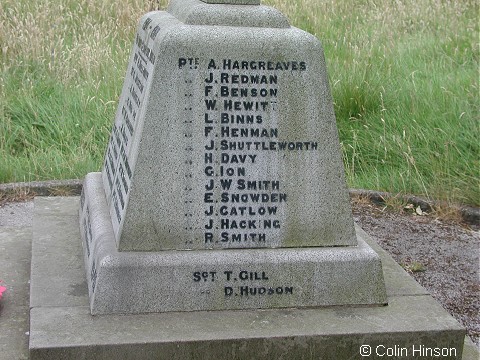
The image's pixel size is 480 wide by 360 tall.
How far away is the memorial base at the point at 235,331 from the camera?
3502 mm

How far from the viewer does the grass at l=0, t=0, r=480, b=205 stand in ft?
21.1

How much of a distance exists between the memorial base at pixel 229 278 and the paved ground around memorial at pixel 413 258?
1.27 feet

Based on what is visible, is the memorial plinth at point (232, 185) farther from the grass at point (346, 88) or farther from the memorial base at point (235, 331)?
the grass at point (346, 88)

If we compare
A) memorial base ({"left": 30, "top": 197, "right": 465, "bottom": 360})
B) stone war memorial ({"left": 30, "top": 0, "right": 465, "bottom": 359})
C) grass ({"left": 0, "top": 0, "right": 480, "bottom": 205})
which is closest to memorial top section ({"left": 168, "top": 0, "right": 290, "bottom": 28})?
stone war memorial ({"left": 30, "top": 0, "right": 465, "bottom": 359})

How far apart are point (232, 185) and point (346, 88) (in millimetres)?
3527

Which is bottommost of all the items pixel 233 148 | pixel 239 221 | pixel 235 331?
pixel 235 331

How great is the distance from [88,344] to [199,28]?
1353 mm

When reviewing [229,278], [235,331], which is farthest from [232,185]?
[235,331]

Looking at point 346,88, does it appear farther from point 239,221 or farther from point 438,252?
point 239,221

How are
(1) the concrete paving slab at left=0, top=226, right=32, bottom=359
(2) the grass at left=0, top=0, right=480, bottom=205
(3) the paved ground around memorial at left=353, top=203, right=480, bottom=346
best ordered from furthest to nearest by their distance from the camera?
(2) the grass at left=0, top=0, right=480, bottom=205, (3) the paved ground around memorial at left=353, top=203, right=480, bottom=346, (1) the concrete paving slab at left=0, top=226, right=32, bottom=359

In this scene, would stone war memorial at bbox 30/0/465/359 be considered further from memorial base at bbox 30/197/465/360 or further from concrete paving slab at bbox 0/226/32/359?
concrete paving slab at bbox 0/226/32/359

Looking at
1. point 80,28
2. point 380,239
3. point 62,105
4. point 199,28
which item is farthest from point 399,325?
point 80,28

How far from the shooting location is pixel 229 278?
385 cm

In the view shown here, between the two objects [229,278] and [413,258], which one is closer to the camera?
[229,278]
